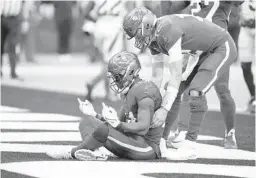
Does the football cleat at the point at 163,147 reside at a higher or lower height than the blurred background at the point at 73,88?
higher

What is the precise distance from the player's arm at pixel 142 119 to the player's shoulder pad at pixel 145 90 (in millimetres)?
32

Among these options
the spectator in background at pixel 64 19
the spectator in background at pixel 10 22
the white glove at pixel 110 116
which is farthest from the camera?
the spectator in background at pixel 64 19

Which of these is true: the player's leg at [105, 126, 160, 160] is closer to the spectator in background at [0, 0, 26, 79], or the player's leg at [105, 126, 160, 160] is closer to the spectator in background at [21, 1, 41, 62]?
the spectator in background at [0, 0, 26, 79]

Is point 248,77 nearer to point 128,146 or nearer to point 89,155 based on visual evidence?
point 128,146

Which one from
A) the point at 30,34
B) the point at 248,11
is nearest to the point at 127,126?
the point at 248,11

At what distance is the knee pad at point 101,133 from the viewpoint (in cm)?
624

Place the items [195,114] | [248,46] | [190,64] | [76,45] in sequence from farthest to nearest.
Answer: [76,45], [248,46], [190,64], [195,114]

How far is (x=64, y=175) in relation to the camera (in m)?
5.68

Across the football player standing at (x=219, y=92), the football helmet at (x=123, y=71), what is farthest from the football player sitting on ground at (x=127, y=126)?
the football player standing at (x=219, y=92)

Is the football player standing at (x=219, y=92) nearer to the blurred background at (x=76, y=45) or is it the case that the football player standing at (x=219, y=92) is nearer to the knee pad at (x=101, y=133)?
the knee pad at (x=101, y=133)

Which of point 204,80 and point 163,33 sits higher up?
point 163,33

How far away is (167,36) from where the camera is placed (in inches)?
260

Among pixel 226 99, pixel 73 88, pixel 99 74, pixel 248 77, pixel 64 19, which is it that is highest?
pixel 226 99

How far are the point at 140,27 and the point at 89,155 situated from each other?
3.35 ft
